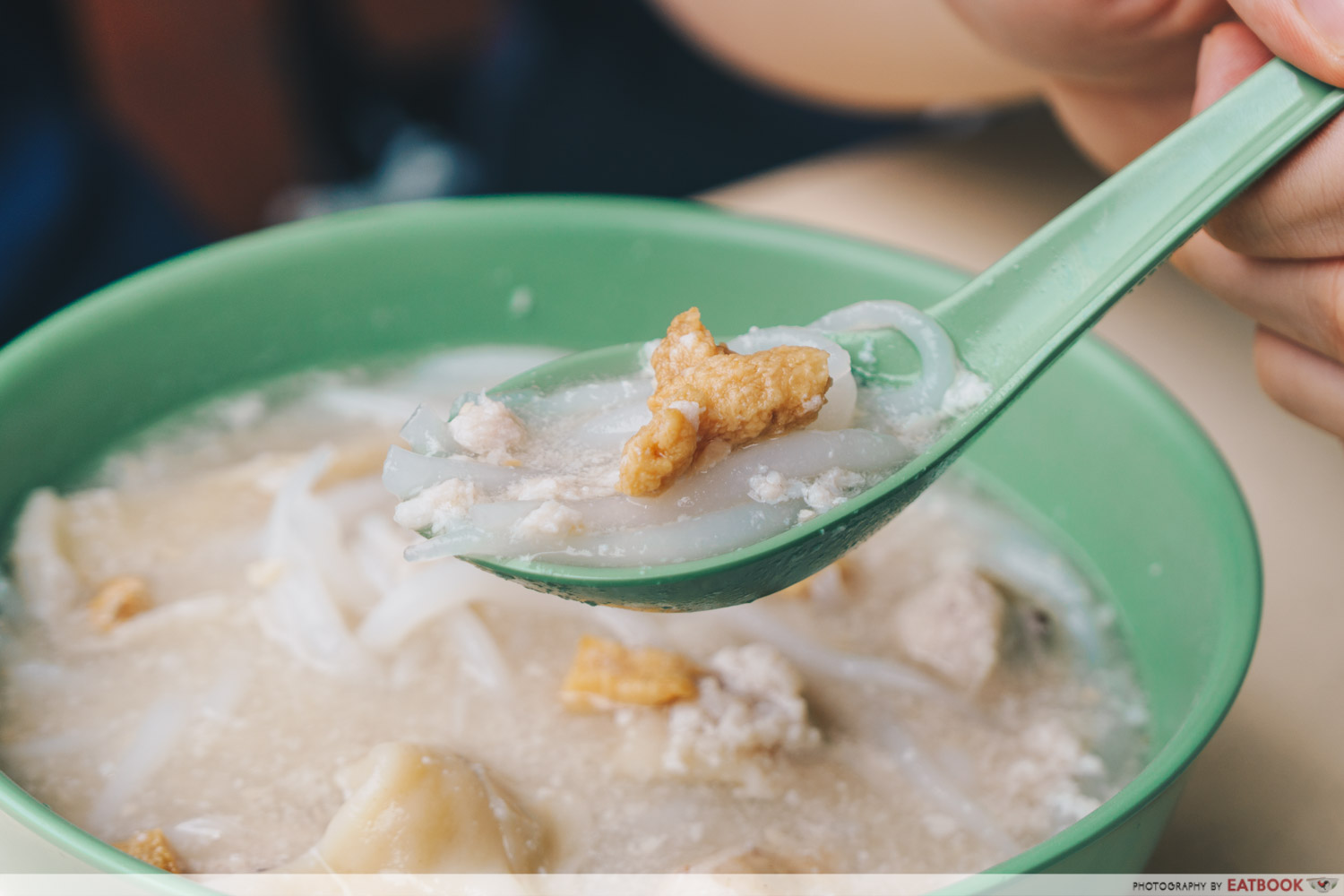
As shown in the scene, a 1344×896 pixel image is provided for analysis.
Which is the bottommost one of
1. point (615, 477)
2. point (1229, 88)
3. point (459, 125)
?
point (459, 125)

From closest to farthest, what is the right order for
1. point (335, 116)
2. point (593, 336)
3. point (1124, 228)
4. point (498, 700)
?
point (1124, 228) → point (498, 700) → point (593, 336) → point (335, 116)

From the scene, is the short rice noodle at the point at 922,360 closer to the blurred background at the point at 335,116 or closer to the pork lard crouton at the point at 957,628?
the pork lard crouton at the point at 957,628

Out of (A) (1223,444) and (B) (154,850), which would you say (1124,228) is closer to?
(A) (1223,444)

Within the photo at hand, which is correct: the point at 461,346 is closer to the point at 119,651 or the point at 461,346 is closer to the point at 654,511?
the point at 119,651

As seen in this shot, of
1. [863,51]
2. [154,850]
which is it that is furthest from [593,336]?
[154,850]

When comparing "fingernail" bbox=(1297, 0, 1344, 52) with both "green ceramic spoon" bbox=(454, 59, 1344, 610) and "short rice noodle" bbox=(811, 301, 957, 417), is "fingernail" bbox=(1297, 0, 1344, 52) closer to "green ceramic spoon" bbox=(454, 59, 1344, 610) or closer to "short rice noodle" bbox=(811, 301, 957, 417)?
"green ceramic spoon" bbox=(454, 59, 1344, 610)

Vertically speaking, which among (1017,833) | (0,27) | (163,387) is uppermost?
(0,27)

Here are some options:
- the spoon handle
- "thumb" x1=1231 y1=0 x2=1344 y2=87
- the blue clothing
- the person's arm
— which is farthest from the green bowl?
the blue clothing

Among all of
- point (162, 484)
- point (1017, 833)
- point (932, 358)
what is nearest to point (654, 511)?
point (932, 358)
